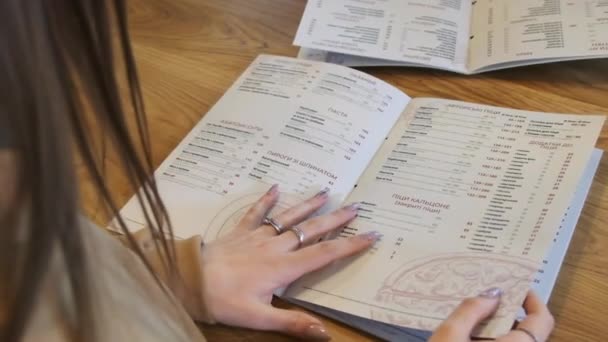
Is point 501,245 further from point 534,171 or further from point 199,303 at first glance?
point 199,303

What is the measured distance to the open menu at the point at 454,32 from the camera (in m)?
0.95

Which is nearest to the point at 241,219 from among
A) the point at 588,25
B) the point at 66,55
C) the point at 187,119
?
the point at 187,119

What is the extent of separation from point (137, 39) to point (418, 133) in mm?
453

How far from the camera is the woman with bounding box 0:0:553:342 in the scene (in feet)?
1.24

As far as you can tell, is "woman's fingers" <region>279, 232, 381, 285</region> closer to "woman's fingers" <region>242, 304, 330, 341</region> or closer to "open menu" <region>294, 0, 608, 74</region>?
"woman's fingers" <region>242, 304, 330, 341</region>

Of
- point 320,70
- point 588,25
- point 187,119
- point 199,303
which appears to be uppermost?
point 588,25

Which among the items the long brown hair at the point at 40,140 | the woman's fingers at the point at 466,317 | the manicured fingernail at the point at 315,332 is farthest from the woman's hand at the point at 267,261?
the long brown hair at the point at 40,140

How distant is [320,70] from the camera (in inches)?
37.2

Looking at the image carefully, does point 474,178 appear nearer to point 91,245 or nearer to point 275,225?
point 275,225

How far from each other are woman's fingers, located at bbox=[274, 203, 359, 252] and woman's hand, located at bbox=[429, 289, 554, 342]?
16cm

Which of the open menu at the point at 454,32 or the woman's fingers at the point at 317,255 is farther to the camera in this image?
the open menu at the point at 454,32

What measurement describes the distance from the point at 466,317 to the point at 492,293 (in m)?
0.04

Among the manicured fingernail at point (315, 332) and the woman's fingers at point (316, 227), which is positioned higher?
the woman's fingers at point (316, 227)

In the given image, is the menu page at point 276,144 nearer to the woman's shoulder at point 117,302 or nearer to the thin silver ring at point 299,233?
the thin silver ring at point 299,233
